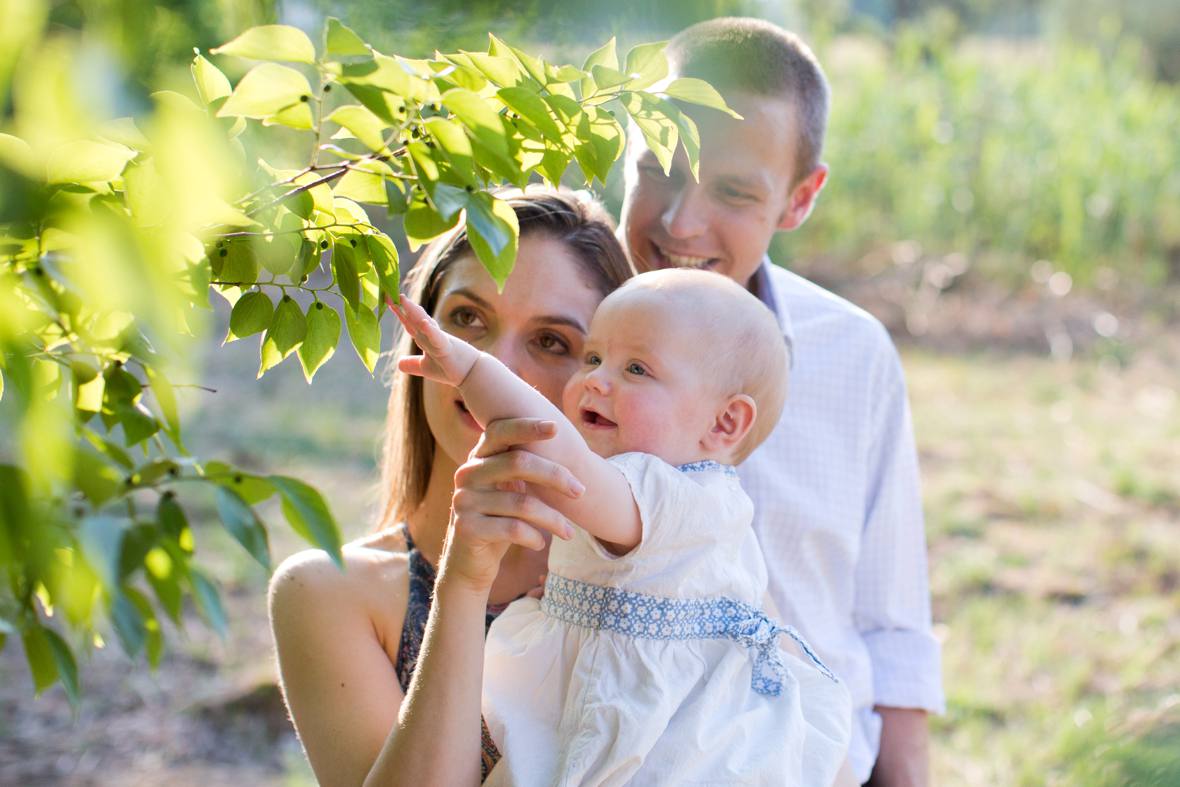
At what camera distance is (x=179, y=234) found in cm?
89

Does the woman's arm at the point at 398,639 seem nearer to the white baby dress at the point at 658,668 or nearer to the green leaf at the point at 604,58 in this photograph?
the white baby dress at the point at 658,668

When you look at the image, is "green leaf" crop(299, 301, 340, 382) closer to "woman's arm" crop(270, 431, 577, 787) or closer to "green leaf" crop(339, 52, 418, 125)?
"woman's arm" crop(270, 431, 577, 787)

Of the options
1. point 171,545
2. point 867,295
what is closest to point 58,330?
point 171,545

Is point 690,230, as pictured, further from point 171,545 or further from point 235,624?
point 235,624

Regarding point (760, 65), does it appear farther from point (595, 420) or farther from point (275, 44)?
point (275, 44)

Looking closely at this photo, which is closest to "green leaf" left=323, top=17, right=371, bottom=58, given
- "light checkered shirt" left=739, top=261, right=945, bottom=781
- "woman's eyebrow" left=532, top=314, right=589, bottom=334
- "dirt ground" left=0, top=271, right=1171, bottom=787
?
"woman's eyebrow" left=532, top=314, right=589, bottom=334

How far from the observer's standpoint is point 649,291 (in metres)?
1.56

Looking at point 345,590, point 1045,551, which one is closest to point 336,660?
Answer: point 345,590

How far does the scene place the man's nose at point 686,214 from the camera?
2182 mm

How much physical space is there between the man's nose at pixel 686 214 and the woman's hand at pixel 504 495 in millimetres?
959

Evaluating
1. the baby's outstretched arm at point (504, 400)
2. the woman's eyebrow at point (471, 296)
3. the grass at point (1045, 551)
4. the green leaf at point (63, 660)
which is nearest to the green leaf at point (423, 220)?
the baby's outstretched arm at point (504, 400)

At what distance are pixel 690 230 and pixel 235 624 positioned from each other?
255cm

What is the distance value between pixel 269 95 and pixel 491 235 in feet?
0.65

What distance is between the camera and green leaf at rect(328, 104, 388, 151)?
96 centimetres
